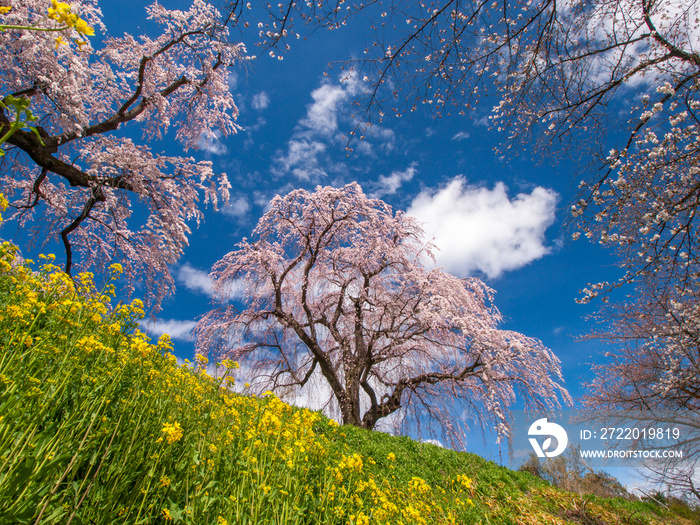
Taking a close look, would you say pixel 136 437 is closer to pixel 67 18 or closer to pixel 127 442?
pixel 127 442

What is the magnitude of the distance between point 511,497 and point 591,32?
7.68 m

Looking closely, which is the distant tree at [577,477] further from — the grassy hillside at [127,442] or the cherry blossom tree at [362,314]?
the grassy hillside at [127,442]

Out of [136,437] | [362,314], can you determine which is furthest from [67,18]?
[362,314]

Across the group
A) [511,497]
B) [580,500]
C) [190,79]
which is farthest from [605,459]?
[190,79]

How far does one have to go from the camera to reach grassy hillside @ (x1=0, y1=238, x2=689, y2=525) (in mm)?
1690

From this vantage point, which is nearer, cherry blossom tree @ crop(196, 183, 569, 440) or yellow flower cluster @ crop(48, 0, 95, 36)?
yellow flower cluster @ crop(48, 0, 95, 36)

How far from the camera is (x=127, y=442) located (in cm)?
219

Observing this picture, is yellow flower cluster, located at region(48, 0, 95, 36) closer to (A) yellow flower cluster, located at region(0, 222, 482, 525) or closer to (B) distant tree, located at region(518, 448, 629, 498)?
(A) yellow flower cluster, located at region(0, 222, 482, 525)

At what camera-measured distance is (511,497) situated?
6.33 metres

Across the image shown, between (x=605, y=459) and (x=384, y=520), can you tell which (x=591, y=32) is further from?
(x=605, y=459)

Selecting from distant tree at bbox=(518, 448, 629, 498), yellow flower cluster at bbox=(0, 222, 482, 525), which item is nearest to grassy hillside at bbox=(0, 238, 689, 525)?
yellow flower cluster at bbox=(0, 222, 482, 525)

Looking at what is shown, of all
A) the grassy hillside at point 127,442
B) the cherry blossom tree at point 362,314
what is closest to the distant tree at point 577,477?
the cherry blossom tree at point 362,314

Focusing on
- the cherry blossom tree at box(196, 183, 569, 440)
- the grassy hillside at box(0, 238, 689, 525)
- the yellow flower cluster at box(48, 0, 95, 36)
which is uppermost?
the cherry blossom tree at box(196, 183, 569, 440)

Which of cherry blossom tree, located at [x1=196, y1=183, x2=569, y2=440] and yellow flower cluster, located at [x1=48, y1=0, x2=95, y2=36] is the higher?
cherry blossom tree, located at [x1=196, y1=183, x2=569, y2=440]
